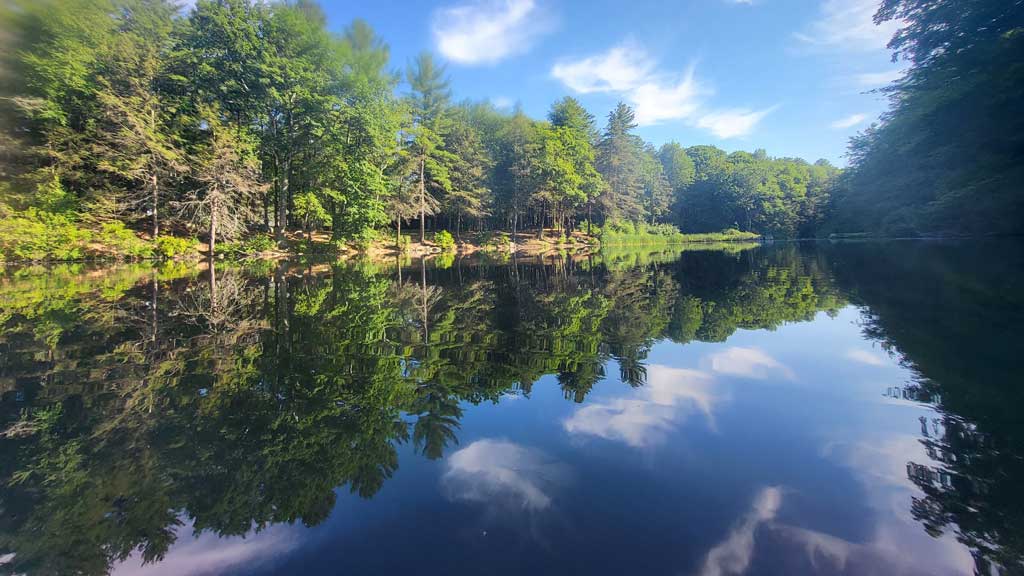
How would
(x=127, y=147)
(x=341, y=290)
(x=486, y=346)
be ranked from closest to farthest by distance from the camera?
(x=486, y=346), (x=341, y=290), (x=127, y=147)

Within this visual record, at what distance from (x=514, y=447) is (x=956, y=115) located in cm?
2594

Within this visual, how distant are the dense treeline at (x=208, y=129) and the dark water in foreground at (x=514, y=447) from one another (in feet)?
65.3

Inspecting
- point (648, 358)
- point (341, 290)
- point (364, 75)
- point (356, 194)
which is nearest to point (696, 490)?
point (648, 358)

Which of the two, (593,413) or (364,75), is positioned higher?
(364,75)

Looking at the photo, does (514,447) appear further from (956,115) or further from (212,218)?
(212,218)

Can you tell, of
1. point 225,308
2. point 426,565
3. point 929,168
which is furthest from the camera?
point 929,168

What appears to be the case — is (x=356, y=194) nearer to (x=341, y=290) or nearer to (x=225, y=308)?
(x=341, y=290)

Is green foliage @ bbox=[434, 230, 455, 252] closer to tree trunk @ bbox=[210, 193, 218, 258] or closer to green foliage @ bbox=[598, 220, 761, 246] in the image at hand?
tree trunk @ bbox=[210, 193, 218, 258]

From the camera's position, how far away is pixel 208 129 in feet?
88.8

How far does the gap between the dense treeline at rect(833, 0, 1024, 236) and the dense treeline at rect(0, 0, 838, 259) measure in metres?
31.1

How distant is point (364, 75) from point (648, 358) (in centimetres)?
3189

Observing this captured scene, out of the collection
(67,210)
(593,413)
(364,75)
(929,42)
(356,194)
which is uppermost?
(364,75)

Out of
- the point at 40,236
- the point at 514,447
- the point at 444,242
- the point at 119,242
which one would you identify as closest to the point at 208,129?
the point at 119,242

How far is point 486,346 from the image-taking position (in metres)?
6.44
